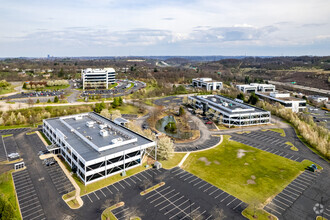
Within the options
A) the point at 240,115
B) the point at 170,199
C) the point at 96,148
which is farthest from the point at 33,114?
the point at 240,115

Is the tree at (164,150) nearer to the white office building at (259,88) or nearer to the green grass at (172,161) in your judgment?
the green grass at (172,161)

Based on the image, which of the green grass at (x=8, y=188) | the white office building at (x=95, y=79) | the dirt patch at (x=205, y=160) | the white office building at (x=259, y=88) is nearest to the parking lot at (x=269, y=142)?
the dirt patch at (x=205, y=160)

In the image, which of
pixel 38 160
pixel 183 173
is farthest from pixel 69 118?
pixel 183 173

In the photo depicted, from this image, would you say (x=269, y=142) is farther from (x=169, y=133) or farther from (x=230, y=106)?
A: (x=169, y=133)

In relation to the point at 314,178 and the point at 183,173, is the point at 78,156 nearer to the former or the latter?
the point at 183,173

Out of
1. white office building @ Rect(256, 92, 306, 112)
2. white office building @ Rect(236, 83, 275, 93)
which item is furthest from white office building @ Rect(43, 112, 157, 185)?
white office building @ Rect(236, 83, 275, 93)

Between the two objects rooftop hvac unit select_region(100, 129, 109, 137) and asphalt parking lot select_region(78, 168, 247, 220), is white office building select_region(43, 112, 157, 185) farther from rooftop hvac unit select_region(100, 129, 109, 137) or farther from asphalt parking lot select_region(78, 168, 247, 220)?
asphalt parking lot select_region(78, 168, 247, 220)
